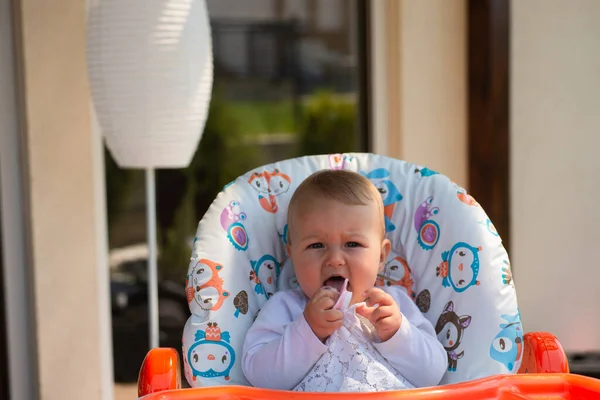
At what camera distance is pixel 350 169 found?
5.30 ft

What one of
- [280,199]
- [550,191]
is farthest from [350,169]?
[550,191]

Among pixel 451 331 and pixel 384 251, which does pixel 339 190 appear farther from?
pixel 451 331

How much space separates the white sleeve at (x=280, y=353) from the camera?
1328 millimetres

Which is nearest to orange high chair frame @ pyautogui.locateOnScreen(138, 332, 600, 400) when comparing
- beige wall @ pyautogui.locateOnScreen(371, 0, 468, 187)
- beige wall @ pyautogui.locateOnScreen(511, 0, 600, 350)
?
beige wall @ pyautogui.locateOnScreen(371, 0, 468, 187)

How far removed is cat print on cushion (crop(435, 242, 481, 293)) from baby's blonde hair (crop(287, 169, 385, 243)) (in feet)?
0.48

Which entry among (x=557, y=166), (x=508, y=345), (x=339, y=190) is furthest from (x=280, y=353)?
(x=557, y=166)

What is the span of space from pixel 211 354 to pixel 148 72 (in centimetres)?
92

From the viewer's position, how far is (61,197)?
7.85 ft

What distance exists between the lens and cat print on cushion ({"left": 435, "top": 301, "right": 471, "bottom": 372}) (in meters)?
1.42

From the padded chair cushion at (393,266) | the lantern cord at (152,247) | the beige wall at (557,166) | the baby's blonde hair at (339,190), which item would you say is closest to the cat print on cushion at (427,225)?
the padded chair cushion at (393,266)

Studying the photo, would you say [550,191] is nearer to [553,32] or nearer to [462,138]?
[462,138]

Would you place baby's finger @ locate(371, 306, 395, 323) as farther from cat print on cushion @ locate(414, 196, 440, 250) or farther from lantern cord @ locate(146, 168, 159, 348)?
lantern cord @ locate(146, 168, 159, 348)

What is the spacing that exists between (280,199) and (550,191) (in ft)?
5.54

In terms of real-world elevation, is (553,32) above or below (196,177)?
above
